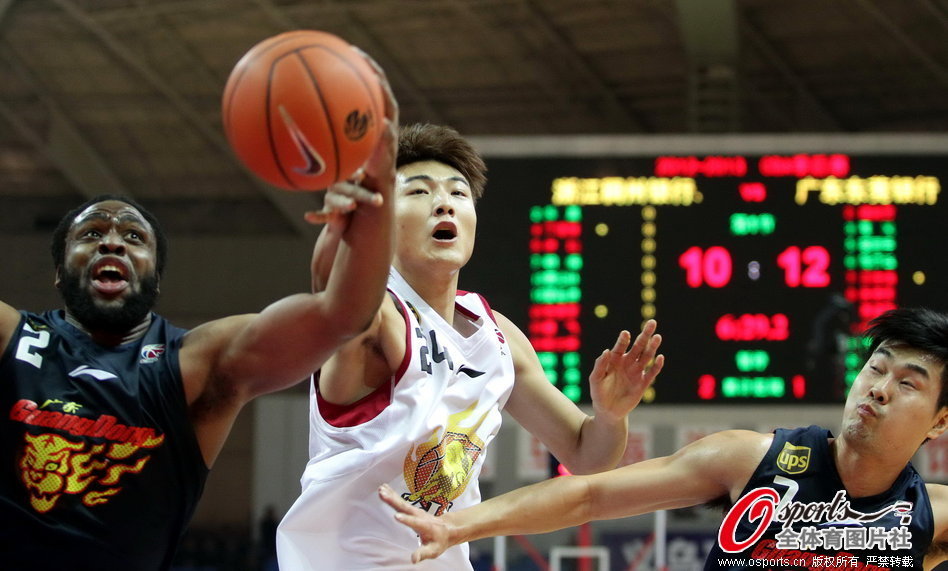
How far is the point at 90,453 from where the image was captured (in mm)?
2818

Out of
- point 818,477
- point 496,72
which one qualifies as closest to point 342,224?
point 818,477

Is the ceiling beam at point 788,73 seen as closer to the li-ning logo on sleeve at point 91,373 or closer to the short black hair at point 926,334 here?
the short black hair at point 926,334

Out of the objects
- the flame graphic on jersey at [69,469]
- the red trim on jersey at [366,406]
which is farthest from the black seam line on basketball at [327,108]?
the flame graphic on jersey at [69,469]

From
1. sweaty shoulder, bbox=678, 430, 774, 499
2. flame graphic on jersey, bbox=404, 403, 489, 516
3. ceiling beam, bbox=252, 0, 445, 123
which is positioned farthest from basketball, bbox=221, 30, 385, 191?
ceiling beam, bbox=252, 0, 445, 123

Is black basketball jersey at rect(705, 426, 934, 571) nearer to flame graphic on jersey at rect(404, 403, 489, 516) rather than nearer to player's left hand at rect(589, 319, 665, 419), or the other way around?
player's left hand at rect(589, 319, 665, 419)

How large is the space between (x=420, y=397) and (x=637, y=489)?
0.64 metres

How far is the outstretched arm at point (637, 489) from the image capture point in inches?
125

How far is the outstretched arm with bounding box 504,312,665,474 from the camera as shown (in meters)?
3.49

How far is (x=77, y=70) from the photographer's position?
14828 mm

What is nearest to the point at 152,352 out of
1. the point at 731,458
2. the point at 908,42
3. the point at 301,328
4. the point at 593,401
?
the point at 301,328

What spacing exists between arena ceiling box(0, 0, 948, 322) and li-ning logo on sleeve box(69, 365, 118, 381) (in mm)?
9594

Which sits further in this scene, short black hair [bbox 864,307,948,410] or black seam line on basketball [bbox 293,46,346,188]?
short black hair [bbox 864,307,948,410]

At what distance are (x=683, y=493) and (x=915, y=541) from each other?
2.12 feet

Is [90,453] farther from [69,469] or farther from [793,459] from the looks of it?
[793,459]
